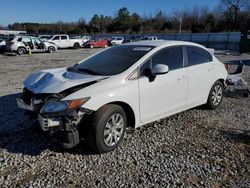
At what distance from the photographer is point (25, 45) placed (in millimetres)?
25297

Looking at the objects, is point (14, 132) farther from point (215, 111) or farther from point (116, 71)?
point (215, 111)

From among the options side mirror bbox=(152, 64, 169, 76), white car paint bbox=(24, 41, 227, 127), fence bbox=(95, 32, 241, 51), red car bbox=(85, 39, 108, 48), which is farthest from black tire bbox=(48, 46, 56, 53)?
side mirror bbox=(152, 64, 169, 76)

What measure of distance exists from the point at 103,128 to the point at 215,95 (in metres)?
3.37

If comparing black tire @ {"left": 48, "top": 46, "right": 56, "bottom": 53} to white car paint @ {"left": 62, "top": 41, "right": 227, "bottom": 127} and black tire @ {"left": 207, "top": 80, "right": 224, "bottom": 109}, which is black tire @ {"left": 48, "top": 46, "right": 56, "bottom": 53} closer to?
black tire @ {"left": 207, "top": 80, "right": 224, "bottom": 109}

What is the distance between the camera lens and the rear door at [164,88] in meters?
4.75

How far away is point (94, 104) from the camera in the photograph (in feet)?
13.4

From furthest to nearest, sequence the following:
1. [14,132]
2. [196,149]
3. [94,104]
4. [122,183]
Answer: [14,132] → [196,149] → [94,104] → [122,183]

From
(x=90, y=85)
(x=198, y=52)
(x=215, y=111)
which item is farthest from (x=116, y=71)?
(x=215, y=111)

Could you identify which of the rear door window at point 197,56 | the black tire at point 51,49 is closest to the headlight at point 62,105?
the rear door window at point 197,56

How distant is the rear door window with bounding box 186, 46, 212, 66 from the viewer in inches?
228

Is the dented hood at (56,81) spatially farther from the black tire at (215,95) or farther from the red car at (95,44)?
the red car at (95,44)

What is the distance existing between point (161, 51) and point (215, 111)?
224 cm

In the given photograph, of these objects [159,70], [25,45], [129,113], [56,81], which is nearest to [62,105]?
[56,81]

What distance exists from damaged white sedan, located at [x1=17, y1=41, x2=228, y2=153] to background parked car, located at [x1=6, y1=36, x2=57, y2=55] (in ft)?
68.5
